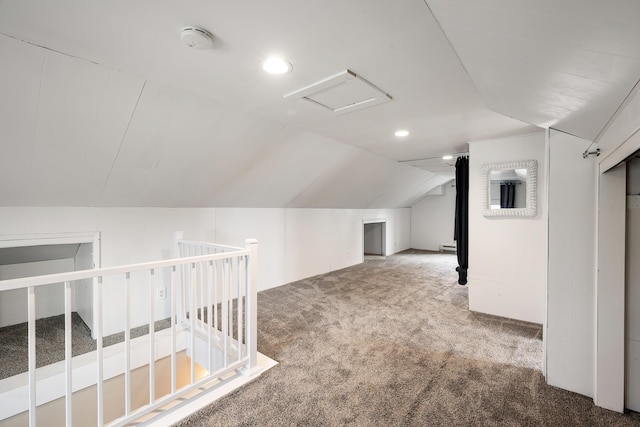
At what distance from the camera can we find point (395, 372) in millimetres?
2123

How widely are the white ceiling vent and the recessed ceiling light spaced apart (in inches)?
10.0

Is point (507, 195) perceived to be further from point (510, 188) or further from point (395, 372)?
point (395, 372)

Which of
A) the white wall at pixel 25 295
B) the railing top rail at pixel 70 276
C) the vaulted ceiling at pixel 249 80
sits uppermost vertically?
the vaulted ceiling at pixel 249 80

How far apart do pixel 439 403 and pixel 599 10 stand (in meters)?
2.03

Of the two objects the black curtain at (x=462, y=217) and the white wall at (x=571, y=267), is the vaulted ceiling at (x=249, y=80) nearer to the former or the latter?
the white wall at (x=571, y=267)

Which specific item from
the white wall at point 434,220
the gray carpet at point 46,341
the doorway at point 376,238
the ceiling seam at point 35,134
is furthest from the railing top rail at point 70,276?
the white wall at point 434,220

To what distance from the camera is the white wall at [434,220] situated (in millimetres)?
7594

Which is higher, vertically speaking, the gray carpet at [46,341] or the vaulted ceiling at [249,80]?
the vaulted ceiling at [249,80]

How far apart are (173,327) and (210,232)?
1.91 m

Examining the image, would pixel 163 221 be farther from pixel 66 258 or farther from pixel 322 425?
pixel 322 425

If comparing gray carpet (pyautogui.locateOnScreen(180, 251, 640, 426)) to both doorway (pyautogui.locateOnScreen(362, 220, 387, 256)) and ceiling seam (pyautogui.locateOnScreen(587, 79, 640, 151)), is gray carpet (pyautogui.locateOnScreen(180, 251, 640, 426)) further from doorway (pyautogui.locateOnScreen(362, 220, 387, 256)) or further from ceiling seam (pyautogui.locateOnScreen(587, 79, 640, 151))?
doorway (pyautogui.locateOnScreen(362, 220, 387, 256))

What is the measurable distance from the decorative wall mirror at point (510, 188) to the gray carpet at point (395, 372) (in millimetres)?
1233

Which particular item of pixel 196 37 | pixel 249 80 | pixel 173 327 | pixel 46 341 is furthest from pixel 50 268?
pixel 196 37

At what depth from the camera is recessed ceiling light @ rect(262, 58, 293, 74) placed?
161 centimetres
